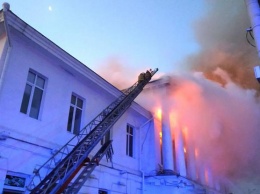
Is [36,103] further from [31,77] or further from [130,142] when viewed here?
[130,142]

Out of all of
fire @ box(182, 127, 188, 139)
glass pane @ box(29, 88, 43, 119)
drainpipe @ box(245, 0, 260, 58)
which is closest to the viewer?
drainpipe @ box(245, 0, 260, 58)

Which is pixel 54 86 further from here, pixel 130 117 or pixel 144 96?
pixel 144 96

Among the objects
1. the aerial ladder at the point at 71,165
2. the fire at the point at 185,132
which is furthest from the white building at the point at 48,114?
the fire at the point at 185,132

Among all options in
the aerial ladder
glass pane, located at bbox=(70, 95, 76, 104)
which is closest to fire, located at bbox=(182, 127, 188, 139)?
the aerial ladder

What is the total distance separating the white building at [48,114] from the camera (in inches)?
317

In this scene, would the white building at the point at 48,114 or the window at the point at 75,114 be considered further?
the window at the point at 75,114

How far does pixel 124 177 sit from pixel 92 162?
5.20 m

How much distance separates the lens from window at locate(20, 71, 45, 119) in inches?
351

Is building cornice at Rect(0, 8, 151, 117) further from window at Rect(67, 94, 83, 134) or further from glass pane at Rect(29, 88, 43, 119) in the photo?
glass pane at Rect(29, 88, 43, 119)

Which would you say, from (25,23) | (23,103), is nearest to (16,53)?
(25,23)

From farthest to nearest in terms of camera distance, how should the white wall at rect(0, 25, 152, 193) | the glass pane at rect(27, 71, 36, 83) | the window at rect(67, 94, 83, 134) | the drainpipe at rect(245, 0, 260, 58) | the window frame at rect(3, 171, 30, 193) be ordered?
the window at rect(67, 94, 83, 134) → the glass pane at rect(27, 71, 36, 83) → the white wall at rect(0, 25, 152, 193) → the window frame at rect(3, 171, 30, 193) → the drainpipe at rect(245, 0, 260, 58)

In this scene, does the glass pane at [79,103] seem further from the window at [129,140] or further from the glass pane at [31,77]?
the window at [129,140]

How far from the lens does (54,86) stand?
400 inches

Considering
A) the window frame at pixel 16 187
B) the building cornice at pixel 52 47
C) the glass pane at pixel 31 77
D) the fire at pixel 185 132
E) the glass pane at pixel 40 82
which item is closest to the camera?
the window frame at pixel 16 187
